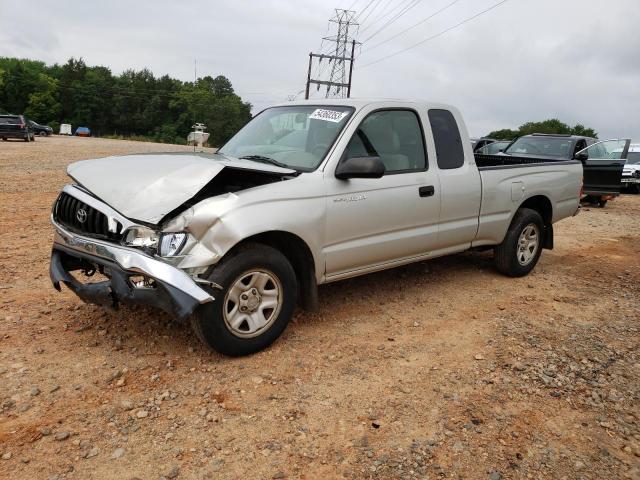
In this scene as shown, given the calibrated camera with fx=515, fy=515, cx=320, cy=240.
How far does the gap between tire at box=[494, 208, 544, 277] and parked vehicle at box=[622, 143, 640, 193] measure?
47.8ft

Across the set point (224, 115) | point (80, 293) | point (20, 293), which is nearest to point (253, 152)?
point (80, 293)

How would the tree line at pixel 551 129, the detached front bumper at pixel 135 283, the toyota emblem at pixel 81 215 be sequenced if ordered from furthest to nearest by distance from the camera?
the tree line at pixel 551 129, the toyota emblem at pixel 81 215, the detached front bumper at pixel 135 283

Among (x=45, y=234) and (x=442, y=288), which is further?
(x=45, y=234)

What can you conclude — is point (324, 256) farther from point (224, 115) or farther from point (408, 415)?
point (224, 115)

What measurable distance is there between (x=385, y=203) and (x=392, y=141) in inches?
24.3

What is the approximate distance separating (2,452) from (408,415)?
6.98 ft

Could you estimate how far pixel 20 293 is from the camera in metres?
4.51

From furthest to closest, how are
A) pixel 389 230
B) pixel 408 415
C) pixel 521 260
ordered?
1. pixel 521 260
2. pixel 389 230
3. pixel 408 415

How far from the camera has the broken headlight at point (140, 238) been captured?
3240mm

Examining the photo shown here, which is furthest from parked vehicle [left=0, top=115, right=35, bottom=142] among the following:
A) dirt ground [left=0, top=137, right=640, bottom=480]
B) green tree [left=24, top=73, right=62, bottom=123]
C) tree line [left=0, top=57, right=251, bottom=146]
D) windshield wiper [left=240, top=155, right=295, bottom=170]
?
green tree [left=24, top=73, right=62, bottom=123]

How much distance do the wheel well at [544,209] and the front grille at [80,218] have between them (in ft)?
14.6

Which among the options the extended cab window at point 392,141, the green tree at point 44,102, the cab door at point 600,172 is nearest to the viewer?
the extended cab window at point 392,141

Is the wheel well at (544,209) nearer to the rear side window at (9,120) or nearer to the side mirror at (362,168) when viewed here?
the side mirror at (362,168)

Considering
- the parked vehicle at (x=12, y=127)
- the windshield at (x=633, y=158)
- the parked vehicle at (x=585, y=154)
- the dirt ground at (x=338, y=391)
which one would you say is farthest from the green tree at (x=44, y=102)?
the dirt ground at (x=338, y=391)
